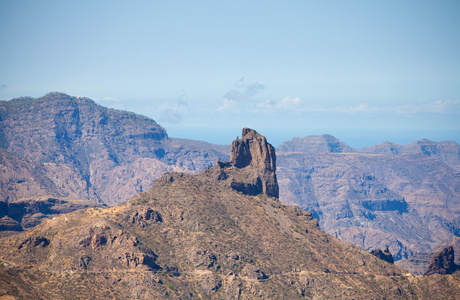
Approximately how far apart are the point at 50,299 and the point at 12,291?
36.8 feet

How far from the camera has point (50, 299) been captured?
655 feet

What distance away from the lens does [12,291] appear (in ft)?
636
